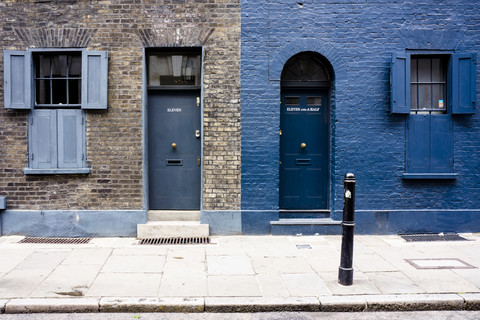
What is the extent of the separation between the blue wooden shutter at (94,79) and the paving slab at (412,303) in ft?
17.4

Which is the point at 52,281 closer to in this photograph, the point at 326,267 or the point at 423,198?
the point at 326,267

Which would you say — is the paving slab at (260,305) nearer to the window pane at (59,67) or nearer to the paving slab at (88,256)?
the paving slab at (88,256)

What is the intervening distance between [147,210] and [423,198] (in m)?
5.10

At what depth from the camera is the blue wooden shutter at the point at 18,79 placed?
23.4 feet

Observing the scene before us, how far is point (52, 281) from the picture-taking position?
17.0 ft

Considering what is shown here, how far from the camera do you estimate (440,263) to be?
19.5 ft

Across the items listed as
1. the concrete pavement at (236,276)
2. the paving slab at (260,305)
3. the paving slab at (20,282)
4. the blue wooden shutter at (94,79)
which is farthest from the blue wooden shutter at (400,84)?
the paving slab at (20,282)

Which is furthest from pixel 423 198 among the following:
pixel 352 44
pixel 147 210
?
pixel 147 210

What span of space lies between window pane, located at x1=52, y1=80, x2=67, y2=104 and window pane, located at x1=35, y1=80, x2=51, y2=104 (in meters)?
0.11

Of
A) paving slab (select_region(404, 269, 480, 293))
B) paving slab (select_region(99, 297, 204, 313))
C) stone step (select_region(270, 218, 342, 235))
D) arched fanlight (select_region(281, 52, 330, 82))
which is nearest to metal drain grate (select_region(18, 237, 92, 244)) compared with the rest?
paving slab (select_region(99, 297, 204, 313))

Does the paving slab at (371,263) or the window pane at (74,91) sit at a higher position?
the window pane at (74,91)

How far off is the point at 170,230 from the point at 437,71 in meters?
Answer: 5.76

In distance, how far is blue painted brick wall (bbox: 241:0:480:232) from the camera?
24.2 feet

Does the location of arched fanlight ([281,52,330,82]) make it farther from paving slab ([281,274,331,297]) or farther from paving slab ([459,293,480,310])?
paving slab ([459,293,480,310])
